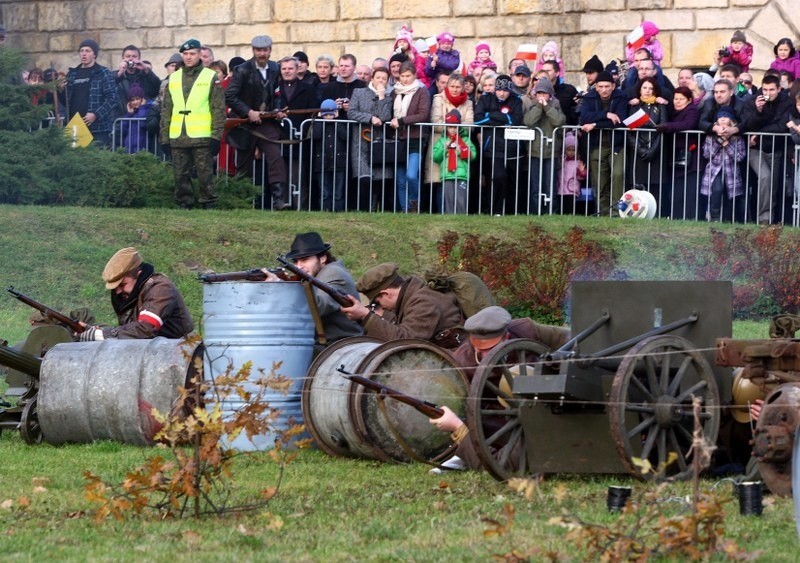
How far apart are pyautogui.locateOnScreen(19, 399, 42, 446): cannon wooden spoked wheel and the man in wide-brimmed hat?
2022 mm

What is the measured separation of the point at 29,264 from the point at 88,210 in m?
1.89

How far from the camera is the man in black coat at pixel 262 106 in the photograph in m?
21.0

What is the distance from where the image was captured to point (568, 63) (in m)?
26.3

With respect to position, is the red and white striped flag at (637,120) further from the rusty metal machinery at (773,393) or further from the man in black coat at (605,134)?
the rusty metal machinery at (773,393)

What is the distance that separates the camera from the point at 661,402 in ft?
30.8

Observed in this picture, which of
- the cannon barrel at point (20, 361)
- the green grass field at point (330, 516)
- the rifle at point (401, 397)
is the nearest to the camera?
the green grass field at point (330, 516)

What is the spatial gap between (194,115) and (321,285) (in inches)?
357

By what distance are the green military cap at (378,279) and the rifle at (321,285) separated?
260 mm

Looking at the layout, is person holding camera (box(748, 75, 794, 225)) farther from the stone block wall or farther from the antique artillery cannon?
the antique artillery cannon

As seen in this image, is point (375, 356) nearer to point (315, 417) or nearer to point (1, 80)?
point (315, 417)

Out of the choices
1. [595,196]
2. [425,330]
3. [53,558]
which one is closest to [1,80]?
[595,196]

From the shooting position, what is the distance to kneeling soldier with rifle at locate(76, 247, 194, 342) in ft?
42.1

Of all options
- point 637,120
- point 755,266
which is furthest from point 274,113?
point 755,266

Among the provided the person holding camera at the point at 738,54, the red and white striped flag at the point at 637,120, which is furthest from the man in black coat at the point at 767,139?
the person holding camera at the point at 738,54
